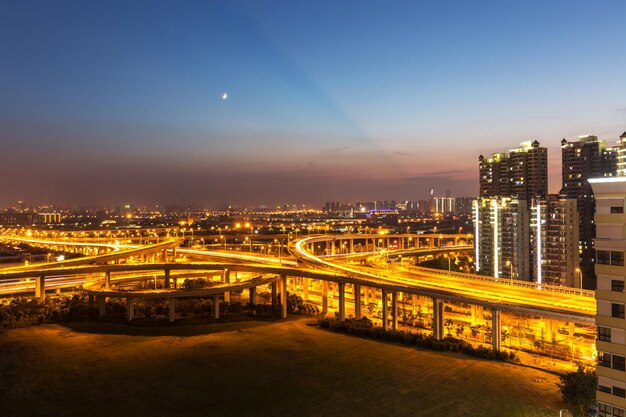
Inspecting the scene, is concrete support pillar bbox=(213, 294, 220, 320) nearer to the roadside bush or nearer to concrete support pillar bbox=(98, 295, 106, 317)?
the roadside bush

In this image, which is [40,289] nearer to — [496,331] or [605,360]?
[496,331]

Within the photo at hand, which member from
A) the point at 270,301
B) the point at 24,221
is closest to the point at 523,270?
the point at 270,301

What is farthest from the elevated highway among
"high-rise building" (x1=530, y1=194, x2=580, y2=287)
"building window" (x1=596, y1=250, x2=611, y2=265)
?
"building window" (x1=596, y1=250, x2=611, y2=265)

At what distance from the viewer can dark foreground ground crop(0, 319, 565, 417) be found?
61.3 ft

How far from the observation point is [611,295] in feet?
47.1

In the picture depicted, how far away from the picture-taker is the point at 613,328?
46.6ft

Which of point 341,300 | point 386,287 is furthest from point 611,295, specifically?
point 341,300

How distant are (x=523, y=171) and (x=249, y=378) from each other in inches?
2013

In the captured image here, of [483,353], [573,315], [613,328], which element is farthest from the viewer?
[483,353]

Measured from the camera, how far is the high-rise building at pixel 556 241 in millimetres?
42906

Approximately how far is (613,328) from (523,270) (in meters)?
35.9

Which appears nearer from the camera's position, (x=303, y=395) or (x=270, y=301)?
(x=303, y=395)

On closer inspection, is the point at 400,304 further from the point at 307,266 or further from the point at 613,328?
the point at 613,328

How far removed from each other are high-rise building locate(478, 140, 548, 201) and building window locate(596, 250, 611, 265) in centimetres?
4547
